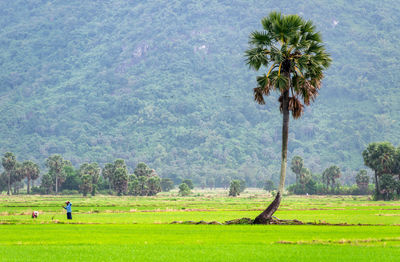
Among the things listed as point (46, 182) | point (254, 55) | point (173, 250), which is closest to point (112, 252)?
point (173, 250)

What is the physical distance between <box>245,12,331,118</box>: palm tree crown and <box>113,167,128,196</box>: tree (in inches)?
4934

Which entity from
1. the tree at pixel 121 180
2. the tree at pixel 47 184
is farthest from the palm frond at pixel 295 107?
the tree at pixel 47 184

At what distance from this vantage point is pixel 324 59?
4647cm

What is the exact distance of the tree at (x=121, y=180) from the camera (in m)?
170

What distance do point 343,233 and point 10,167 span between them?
17309cm

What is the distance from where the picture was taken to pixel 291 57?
47.2 meters

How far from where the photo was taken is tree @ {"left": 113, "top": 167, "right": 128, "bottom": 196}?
170 meters

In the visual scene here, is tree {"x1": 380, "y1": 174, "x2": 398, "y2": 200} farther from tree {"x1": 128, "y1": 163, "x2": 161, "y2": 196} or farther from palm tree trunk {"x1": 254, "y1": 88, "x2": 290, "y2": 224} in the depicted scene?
tree {"x1": 128, "y1": 163, "x2": 161, "y2": 196}

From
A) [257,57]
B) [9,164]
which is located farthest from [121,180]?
[257,57]

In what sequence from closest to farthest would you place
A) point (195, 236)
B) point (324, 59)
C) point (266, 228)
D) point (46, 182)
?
point (195, 236), point (266, 228), point (324, 59), point (46, 182)

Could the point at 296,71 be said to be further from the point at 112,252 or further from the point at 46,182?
the point at 46,182

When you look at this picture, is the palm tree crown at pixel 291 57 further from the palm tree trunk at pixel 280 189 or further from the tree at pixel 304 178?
the tree at pixel 304 178

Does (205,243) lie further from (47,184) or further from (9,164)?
(9,164)

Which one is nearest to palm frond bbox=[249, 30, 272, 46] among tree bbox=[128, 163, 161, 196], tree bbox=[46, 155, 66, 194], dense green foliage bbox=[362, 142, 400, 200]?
dense green foliage bbox=[362, 142, 400, 200]
